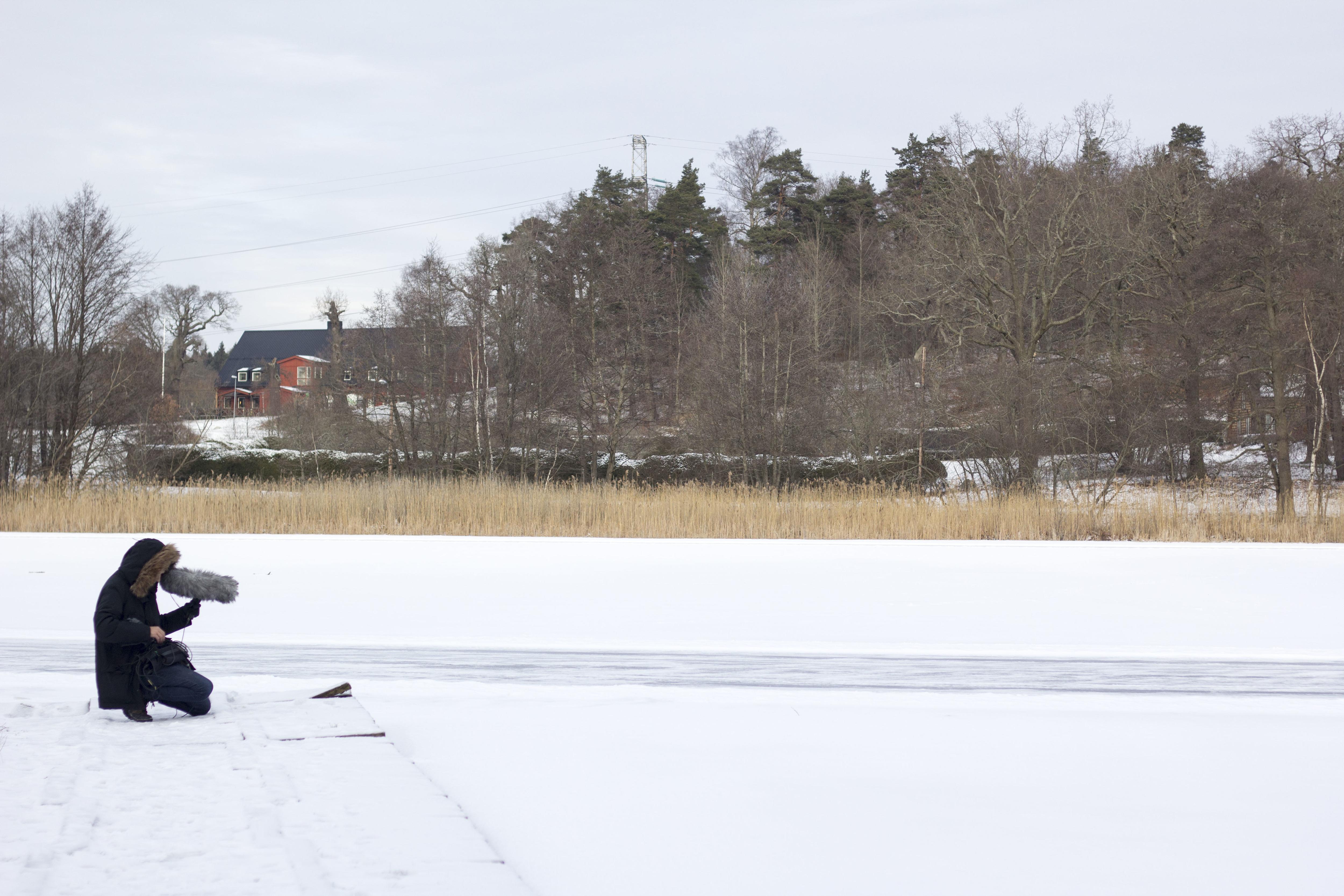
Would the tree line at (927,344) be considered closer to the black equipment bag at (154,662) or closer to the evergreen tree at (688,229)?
the evergreen tree at (688,229)

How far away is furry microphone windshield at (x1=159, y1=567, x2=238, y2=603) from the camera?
4.27 metres

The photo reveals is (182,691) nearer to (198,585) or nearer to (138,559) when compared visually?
(198,585)

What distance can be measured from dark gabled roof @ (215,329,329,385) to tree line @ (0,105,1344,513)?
3779cm

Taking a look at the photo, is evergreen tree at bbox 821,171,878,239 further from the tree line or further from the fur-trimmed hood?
A: the fur-trimmed hood

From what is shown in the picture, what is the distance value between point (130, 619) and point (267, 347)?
67.8 metres

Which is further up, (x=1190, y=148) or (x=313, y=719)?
(x=1190, y=148)

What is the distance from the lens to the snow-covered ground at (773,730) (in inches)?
118

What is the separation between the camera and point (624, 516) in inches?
527

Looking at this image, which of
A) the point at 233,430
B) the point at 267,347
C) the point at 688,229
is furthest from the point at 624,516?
the point at 267,347

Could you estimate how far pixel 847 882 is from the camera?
2.87 metres

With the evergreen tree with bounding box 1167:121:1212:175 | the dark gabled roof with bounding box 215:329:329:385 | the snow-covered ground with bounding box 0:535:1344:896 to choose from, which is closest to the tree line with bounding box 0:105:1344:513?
the evergreen tree with bounding box 1167:121:1212:175

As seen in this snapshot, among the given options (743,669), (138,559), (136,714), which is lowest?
(743,669)

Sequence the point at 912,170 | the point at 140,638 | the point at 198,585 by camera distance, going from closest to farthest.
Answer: the point at 140,638
the point at 198,585
the point at 912,170

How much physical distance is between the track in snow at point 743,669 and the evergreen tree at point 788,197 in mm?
33979
